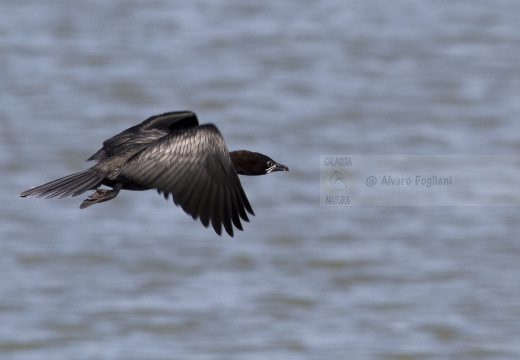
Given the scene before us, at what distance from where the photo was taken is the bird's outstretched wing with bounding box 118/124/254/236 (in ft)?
23.0

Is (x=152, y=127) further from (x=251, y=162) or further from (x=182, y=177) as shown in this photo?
(x=182, y=177)

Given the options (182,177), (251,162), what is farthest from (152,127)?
(182,177)

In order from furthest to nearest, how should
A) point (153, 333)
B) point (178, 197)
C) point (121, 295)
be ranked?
point (121, 295) → point (153, 333) → point (178, 197)

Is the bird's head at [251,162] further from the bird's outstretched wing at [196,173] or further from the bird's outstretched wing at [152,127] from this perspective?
the bird's outstretched wing at [196,173]

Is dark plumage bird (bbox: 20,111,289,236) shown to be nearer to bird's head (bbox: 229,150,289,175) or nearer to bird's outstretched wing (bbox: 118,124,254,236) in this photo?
bird's outstretched wing (bbox: 118,124,254,236)

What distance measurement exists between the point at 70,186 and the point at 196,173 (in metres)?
0.71

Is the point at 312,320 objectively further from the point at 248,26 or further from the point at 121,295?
the point at 248,26

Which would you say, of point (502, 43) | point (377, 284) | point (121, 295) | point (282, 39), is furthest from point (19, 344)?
point (502, 43)

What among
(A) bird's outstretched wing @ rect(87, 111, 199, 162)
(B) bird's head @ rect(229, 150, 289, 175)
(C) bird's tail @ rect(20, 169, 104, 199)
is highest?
(A) bird's outstretched wing @ rect(87, 111, 199, 162)

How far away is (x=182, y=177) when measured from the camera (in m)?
7.09

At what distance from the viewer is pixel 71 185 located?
723cm

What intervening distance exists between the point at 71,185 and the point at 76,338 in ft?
28.3

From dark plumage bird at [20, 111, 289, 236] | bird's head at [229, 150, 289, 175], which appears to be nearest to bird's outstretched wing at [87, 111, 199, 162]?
dark plumage bird at [20, 111, 289, 236]

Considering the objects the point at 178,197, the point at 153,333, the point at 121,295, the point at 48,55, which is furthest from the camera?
the point at 48,55
